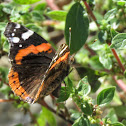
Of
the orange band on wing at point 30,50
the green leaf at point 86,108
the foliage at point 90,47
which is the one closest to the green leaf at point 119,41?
the foliage at point 90,47

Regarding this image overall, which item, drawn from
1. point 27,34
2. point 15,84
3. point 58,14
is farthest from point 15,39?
point 58,14

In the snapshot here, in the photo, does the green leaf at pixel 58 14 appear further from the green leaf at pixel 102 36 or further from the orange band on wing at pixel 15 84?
the orange band on wing at pixel 15 84

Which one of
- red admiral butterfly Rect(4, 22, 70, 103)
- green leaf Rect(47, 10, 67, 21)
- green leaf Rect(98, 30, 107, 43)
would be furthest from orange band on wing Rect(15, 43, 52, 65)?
green leaf Rect(98, 30, 107, 43)

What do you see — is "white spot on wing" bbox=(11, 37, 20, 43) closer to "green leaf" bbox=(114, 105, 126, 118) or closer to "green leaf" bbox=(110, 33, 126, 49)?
"green leaf" bbox=(110, 33, 126, 49)

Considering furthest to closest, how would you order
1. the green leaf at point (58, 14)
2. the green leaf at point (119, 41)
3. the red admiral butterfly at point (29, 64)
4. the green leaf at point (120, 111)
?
1. the green leaf at point (120, 111)
2. the green leaf at point (58, 14)
3. the red admiral butterfly at point (29, 64)
4. the green leaf at point (119, 41)

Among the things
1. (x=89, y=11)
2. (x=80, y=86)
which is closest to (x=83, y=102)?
(x=80, y=86)

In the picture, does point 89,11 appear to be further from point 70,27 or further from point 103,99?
point 103,99

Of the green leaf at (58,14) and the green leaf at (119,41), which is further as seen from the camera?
the green leaf at (58,14)
